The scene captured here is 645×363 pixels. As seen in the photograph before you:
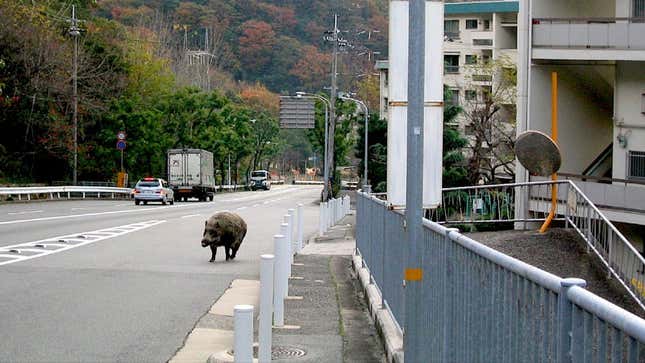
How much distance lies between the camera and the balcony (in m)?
24.2

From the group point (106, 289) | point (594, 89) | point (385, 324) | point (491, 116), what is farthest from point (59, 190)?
point (385, 324)

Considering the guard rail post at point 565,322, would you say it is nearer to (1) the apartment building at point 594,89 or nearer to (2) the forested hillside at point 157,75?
(1) the apartment building at point 594,89

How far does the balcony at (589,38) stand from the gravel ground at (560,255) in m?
6.17

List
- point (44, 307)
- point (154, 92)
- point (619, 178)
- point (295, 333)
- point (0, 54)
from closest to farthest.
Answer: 1. point (295, 333)
2. point (44, 307)
3. point (619, 178)
4. point (0, 54)
5. point (154, 92)

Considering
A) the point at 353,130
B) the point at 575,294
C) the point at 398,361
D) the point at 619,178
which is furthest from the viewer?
the point at 353,130

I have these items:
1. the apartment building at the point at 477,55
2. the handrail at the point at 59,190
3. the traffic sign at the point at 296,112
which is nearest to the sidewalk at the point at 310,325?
the apartment building at the point at 477,55

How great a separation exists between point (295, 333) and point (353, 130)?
8165 cm

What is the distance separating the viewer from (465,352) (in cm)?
579

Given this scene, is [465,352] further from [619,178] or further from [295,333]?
[619,178]

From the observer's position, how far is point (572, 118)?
28.7 meters

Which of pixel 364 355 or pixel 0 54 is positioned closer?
pixel 364 355

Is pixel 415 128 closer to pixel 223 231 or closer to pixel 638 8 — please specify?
pixel 223 231

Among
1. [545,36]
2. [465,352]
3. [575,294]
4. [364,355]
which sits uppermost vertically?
[545,36]

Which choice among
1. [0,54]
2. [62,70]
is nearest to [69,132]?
[62,70]
